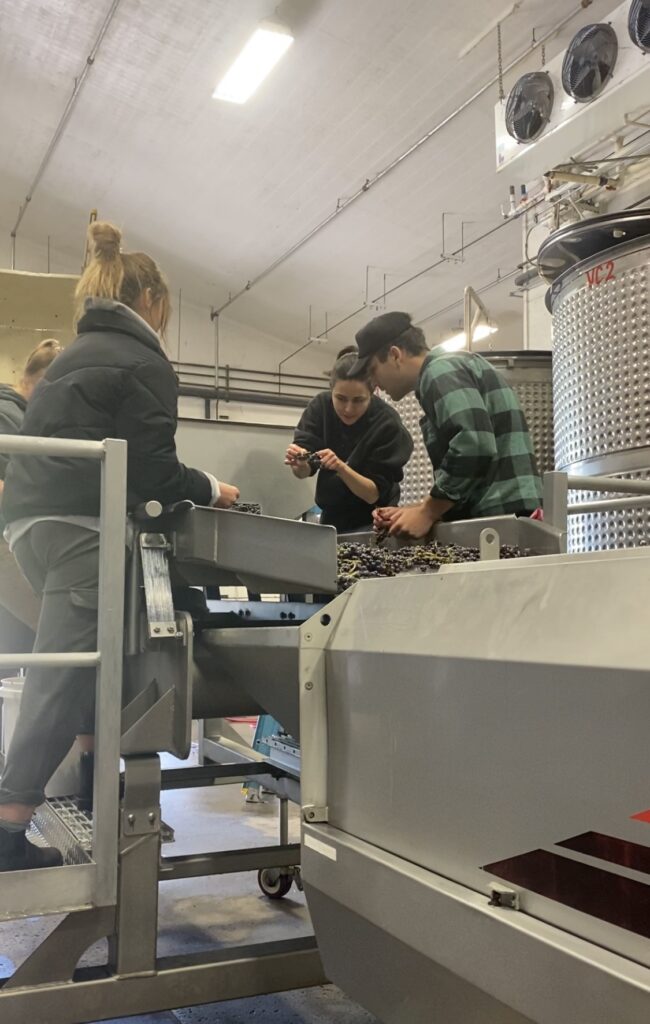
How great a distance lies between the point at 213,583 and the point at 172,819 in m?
2.58

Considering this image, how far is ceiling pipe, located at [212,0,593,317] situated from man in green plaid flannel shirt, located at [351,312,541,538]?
142 inches

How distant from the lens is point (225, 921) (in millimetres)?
2795

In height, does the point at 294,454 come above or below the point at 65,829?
above

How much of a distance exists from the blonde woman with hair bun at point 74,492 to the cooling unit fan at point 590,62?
8.27 ft

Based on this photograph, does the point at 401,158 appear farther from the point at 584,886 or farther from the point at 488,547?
the point at 584,886

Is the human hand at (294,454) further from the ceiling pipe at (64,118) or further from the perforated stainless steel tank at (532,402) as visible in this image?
the ceiling pipe at (64,118)

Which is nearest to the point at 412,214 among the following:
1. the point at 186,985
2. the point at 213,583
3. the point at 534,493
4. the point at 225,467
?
the point at 225,467

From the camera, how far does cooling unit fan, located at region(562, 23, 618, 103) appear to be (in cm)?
345

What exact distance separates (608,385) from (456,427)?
0.99m

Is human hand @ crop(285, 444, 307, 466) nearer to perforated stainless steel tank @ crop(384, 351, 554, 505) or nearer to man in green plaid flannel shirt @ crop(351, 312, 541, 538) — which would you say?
man in green plaid flannel shirt @ crop(351, 312, 541, 538)

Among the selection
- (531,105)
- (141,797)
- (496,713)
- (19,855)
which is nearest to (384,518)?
(141,797)

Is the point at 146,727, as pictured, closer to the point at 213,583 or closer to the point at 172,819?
the point at 213,583

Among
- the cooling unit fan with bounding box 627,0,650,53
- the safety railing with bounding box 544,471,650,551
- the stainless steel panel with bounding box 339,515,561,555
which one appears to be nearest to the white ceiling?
the cooling unit fan with bounding box 627,0,650,53

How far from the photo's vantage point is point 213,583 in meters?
1.88
